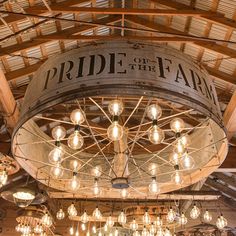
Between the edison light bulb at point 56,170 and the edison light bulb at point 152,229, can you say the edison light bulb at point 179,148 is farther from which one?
the edison light bulb at point 152,229

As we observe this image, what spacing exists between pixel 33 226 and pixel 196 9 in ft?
32.0

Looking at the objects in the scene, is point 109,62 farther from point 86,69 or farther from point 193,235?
point 193,235

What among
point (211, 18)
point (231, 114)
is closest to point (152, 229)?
point (231, 114)

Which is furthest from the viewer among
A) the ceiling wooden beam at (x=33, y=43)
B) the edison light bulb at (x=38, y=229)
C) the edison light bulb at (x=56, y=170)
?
the edison light bulb at (x=38, y=229)

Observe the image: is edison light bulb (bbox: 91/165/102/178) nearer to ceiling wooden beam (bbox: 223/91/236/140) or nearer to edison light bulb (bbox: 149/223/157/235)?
ceiling wooden beam (bbox: 223/91/236/140)

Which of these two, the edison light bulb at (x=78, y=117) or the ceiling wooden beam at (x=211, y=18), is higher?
the ceiling wooden beam at (x=211, y=18)

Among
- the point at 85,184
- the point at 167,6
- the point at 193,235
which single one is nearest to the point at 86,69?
the point at 85,184

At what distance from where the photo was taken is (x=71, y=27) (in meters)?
7.20

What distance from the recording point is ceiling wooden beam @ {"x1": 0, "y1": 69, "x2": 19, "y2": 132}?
5.57 metres

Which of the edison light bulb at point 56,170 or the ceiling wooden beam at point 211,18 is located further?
the ceiling wooden beam at point 211,18

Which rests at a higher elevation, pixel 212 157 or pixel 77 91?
pixel 212 157


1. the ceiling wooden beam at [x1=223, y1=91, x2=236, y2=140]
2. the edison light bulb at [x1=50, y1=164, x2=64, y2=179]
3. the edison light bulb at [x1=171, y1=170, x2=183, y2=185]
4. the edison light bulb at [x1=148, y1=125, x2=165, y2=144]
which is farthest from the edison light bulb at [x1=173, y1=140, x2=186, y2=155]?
the ceiling wooden beam at [x1=223, y1=91, x2=236, y2=140]

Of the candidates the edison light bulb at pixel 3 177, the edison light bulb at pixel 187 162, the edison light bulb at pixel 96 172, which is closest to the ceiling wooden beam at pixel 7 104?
the edison light bulb at pixel 3 177

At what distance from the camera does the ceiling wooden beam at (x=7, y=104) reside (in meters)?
5.57
